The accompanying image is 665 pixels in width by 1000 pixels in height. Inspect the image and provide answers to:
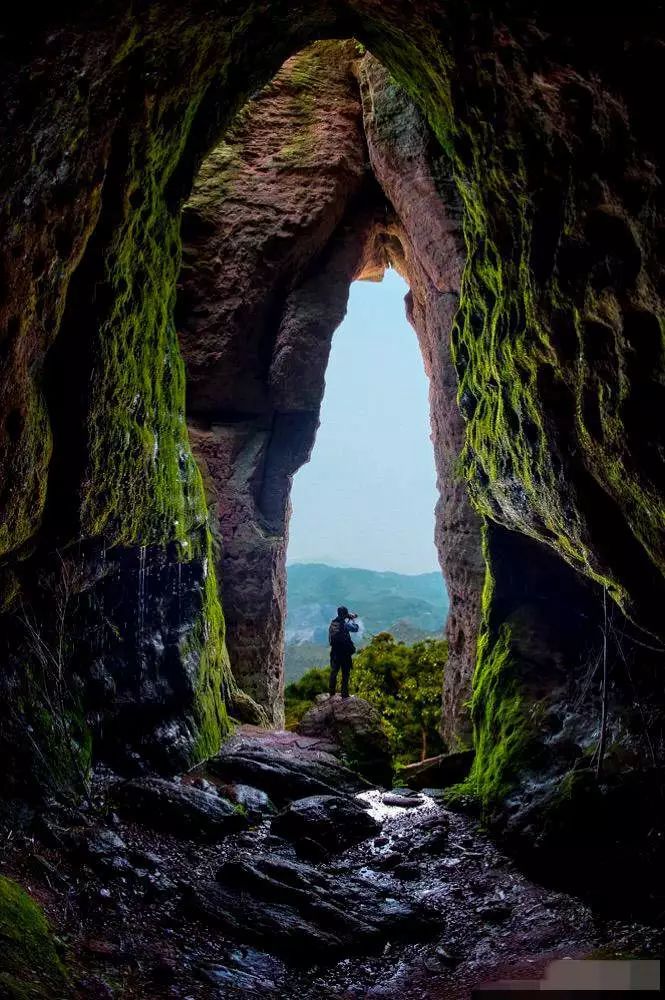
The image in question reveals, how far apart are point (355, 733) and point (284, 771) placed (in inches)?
141

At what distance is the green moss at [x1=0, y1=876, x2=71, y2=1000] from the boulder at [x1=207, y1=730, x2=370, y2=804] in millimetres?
5114

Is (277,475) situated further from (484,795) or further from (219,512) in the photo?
(484,795)

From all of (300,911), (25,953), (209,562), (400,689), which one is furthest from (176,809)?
(400,689)

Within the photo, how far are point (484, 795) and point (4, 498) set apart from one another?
730 cm

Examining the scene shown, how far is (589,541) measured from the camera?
245 inches

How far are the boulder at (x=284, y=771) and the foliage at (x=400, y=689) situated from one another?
7.86 meters

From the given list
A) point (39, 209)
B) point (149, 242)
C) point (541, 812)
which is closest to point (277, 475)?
point (149, 242)

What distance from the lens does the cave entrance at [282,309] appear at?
1511 cm

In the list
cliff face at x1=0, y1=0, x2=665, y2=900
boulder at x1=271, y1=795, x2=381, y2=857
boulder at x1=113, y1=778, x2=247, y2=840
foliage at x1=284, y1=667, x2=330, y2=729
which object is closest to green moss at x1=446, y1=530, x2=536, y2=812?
cliff face at x1=0, y1=0, x2=665, y2=900

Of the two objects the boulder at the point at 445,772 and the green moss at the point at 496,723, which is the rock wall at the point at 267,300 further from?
the green moss at the point at 496,723

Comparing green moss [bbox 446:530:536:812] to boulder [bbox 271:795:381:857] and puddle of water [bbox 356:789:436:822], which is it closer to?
puddle of water [bbox 356:789:436:822]

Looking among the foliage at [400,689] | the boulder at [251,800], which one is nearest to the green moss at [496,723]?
the boulder at [251,800]

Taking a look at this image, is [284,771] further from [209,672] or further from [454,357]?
[454,357]

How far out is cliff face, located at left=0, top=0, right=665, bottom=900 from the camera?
148 inches
